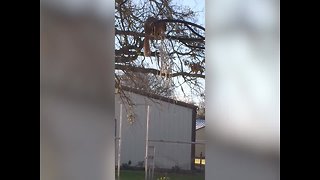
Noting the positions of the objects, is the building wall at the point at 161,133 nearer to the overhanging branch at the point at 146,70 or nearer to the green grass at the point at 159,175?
the green grass at the point at 159,175

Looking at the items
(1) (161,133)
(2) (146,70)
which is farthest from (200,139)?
(2) (146,70)

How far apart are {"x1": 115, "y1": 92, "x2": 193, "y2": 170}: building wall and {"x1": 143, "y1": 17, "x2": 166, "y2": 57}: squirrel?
1.42 feet

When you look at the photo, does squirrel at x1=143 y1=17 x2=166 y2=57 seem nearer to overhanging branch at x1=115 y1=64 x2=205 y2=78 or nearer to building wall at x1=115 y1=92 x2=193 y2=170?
overhanging branch at x1=115 y1=64 x2=205 y2=78

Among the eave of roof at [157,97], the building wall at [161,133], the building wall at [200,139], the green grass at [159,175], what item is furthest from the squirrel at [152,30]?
the green grass at [159,175]

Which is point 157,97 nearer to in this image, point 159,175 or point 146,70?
point 146,70

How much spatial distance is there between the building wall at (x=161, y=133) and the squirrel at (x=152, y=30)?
0.43m

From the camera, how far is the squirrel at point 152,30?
2.54 meters
